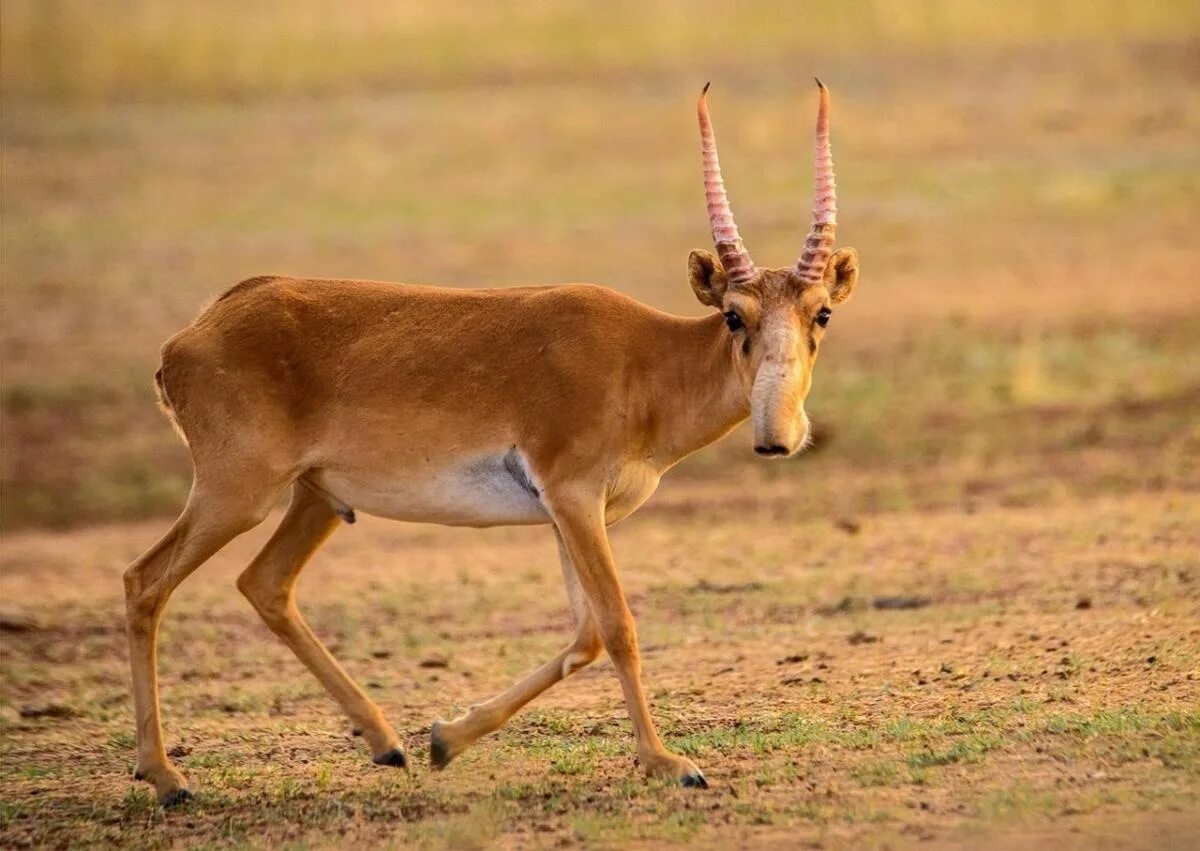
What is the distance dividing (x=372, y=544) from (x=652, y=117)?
74.6ft

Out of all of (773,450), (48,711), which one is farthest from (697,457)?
(773,450)

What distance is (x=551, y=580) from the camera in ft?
49.4

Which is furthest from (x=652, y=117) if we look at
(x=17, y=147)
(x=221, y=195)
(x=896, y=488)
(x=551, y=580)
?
(x=551, y=580)

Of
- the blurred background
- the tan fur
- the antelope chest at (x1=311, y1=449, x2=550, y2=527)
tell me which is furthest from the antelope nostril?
the blurred background

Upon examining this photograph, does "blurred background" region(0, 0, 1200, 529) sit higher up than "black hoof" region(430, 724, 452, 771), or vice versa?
"blurred background" region(0, 0, 1200, 529)

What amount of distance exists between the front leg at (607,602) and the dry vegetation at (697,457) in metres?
0.23

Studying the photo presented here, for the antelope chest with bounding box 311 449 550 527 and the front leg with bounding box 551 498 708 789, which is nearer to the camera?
the front leg with bounding box 551 498 708 789

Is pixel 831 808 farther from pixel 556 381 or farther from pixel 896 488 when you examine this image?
pixel 896 488

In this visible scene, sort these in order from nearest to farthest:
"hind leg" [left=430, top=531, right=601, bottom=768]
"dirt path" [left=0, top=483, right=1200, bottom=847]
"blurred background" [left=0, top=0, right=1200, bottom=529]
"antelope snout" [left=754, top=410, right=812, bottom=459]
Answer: "dirt path" [left=0, top=483, right=1200, bottom=847] < "antelope snout" [left=754, top=410, right=812, bottom=459] < "hind leg" [left=430, top=531, right=601, bottom=768] < "blurred background" [left=0, top=0, right=1200, bottom=529]

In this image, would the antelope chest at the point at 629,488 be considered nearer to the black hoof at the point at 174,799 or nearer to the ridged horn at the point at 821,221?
the ridged horn at the point at 821,221

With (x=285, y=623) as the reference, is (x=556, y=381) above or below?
above

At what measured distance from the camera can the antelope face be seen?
29.2ft

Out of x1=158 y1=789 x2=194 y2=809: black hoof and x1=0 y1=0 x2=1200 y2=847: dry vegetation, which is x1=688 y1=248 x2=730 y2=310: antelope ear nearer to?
x1=0 y1=0 x2=1200 y2=847: dry vegetation

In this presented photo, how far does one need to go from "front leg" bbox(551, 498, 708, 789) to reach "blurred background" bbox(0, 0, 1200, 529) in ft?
25.9
